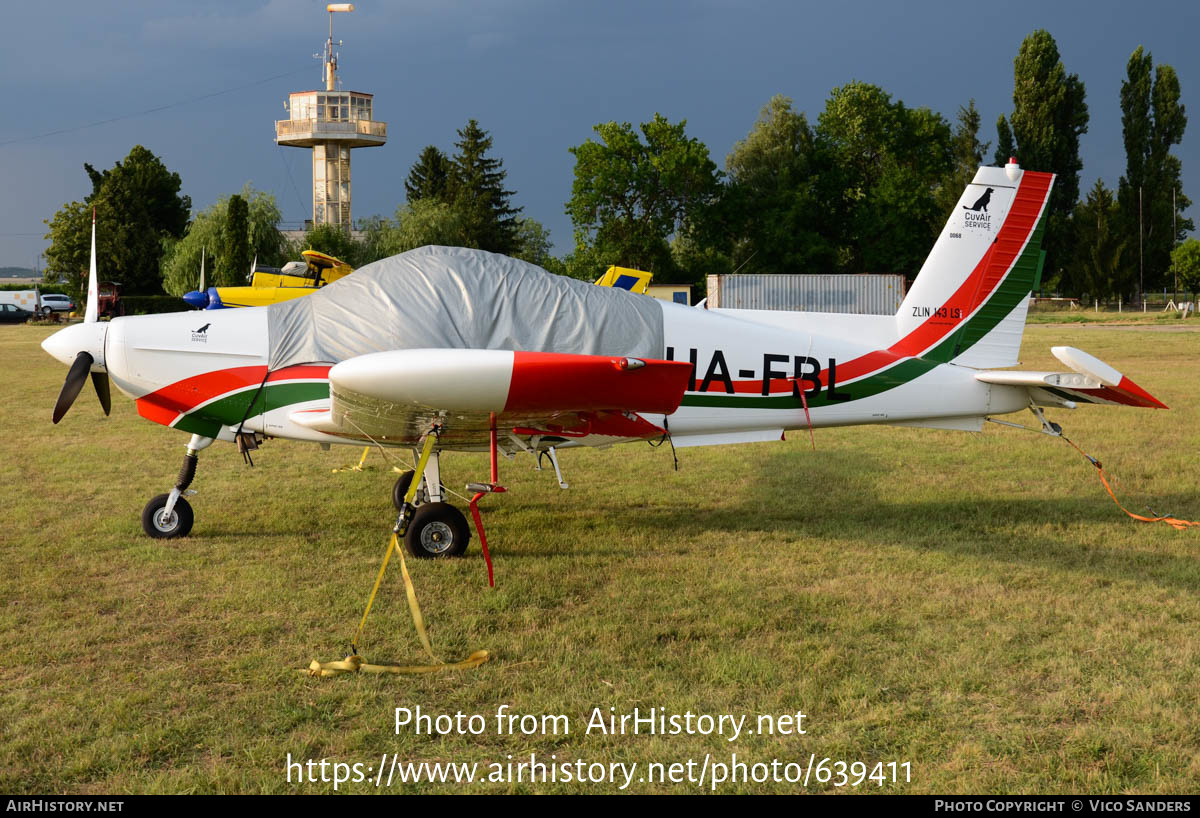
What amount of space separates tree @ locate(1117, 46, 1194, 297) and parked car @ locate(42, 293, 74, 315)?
63.0 metres

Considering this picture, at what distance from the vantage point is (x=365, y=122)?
70.5m

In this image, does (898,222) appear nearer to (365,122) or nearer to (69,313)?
(365,122)

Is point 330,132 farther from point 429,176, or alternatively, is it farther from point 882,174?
point 882,174

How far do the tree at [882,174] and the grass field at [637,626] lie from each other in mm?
50711

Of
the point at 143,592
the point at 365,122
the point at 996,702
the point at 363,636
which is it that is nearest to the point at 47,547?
the point at 143,592

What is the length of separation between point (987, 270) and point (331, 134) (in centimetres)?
6886

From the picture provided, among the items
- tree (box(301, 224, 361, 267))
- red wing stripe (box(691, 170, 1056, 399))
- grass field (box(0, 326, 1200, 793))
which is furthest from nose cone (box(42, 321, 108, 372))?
tree (box(301, 224, 361, 267))

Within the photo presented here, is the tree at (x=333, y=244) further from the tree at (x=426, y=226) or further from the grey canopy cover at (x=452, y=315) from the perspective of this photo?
the grey canopy cover at (x=452, y=315)

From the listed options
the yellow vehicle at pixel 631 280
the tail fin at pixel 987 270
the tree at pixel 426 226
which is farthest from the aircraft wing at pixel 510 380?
the tree at pixel 426 226

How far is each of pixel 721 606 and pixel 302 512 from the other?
12.5 feet

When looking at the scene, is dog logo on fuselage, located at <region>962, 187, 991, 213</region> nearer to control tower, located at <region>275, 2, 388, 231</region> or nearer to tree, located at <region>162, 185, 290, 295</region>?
tree, located at <region>162, 185, 290, 295</region>

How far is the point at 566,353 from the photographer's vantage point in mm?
6082

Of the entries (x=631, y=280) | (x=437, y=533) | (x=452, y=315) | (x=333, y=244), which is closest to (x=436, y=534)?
(x=437, y=533)

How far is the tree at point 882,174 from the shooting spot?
5716 centimetres
